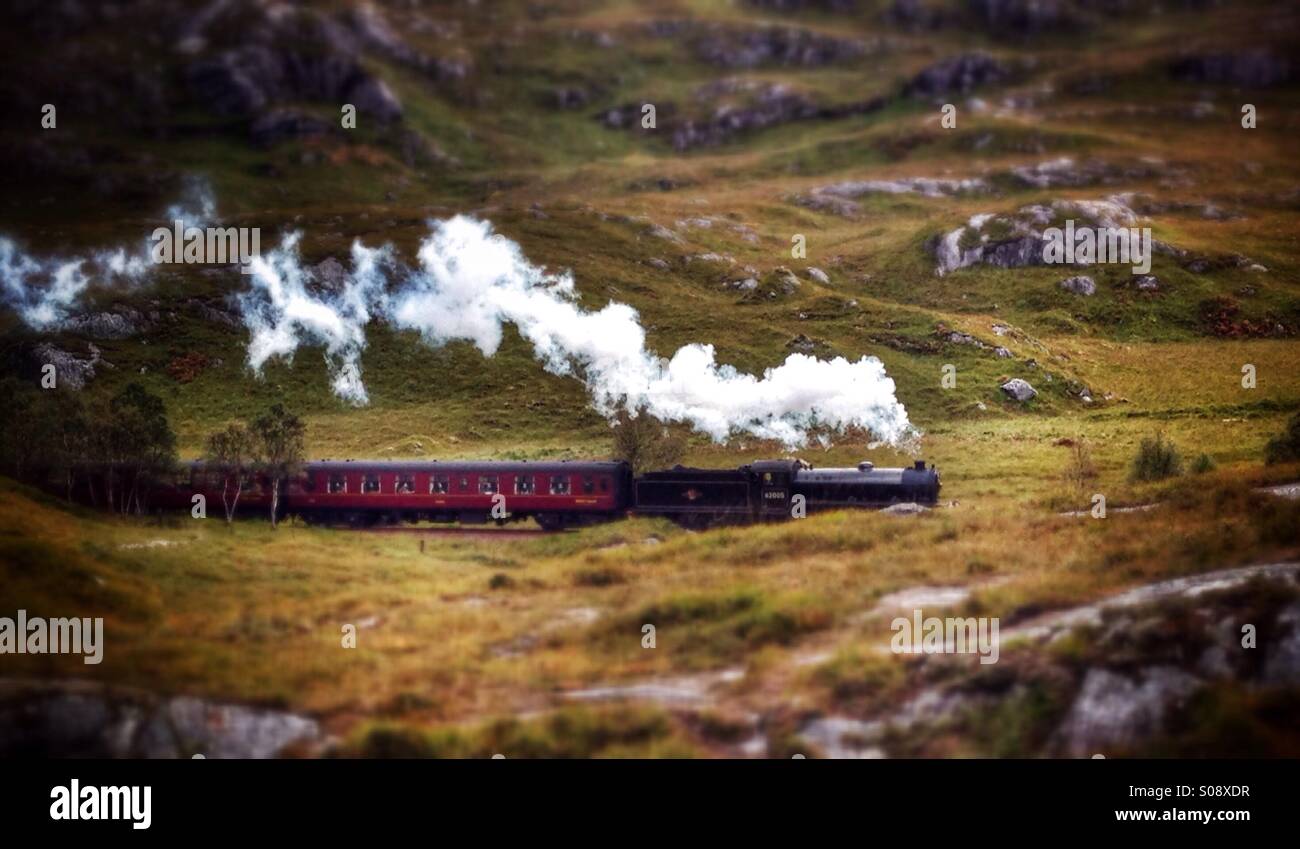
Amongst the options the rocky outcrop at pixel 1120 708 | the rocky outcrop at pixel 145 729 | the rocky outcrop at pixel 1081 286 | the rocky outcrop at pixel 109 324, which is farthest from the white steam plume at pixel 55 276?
the rocky outcrop at pixel 1081 286

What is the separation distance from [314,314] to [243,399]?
41.9 ft

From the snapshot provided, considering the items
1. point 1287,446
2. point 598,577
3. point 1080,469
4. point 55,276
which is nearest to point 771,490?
point 598,577

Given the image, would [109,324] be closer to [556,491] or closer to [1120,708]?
[556,491]

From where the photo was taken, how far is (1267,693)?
3378 centimetres

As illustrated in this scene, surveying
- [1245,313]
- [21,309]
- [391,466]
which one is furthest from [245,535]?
[1245,313]

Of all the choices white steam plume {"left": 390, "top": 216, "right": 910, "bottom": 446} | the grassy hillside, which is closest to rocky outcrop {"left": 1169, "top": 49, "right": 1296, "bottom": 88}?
the grassy hillside

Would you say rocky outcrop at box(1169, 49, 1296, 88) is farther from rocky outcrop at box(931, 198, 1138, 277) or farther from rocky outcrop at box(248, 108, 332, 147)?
rocky outcrop at box(248, 108, 332, 147)

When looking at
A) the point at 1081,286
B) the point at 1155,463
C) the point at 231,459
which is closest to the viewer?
the point at 1155,463

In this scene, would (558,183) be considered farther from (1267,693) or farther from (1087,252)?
(1267,693)

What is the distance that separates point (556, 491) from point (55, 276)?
60.9 metres

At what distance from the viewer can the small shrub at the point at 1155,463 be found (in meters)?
60.3

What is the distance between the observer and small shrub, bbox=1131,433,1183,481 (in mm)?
60281

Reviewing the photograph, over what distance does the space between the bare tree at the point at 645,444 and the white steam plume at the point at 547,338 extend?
3.76m

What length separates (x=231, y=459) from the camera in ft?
206
